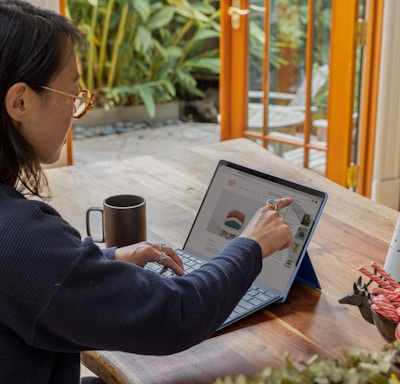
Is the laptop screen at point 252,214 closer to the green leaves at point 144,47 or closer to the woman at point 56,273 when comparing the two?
the woman at point 56,273

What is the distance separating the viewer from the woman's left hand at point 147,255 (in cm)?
127

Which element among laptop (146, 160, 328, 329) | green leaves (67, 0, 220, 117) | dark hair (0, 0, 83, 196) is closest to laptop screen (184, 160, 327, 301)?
laptop (146, 160, 328, 329)

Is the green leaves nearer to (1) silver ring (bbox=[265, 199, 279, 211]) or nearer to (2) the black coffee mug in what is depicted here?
(2) the black coffee mug

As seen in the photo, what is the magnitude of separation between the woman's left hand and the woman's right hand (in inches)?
7.4

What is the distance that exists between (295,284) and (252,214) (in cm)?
16

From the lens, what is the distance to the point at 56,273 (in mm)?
920

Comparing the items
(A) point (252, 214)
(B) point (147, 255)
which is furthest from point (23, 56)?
(A) point (252, 214)

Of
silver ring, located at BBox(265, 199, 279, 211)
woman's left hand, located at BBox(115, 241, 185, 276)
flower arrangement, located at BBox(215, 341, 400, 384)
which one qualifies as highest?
silver ring, located at BBox(265, 199, 279, 211)

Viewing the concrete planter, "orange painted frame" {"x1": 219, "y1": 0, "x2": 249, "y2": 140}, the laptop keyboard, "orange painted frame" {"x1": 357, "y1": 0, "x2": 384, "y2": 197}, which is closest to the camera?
the laptop keyboard

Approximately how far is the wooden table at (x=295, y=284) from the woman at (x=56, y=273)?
8 centimetres

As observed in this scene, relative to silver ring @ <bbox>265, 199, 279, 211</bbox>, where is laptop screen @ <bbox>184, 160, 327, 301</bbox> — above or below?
below

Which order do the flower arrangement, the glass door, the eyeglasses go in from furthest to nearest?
the glass door, the eyeglasses, the flower arrangement

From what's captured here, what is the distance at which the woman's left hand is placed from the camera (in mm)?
1267

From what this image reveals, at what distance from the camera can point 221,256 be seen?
1091mm
